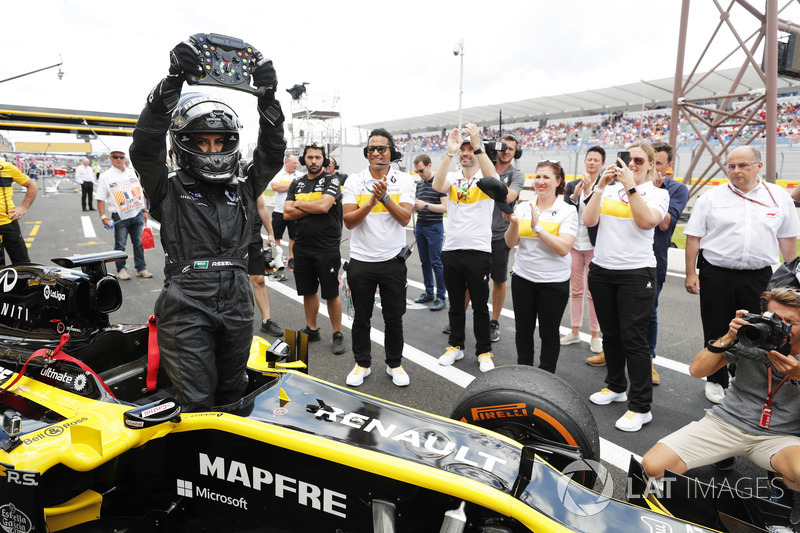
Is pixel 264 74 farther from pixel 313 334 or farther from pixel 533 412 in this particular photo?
pixel 313 334

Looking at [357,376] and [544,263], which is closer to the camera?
[544,263]

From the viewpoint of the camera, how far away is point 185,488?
199cm

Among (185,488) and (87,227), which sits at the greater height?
(87,227)

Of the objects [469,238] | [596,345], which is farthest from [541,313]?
[596,345]

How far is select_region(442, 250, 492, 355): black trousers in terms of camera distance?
4.30 meters

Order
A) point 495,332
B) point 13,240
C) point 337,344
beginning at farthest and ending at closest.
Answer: point 13,240 < point 495,332 < point 337,344

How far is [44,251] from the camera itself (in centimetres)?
994

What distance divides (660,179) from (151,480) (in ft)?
14.2

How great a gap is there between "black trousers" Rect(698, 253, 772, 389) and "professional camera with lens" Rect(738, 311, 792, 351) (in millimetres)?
1503

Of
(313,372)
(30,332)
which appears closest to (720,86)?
(313,372)

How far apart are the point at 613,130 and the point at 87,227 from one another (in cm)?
3096

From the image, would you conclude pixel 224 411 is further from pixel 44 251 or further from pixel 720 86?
pixel 720 86

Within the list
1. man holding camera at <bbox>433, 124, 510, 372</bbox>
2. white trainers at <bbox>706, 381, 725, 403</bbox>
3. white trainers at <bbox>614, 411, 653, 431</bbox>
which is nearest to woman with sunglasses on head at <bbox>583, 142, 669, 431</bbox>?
white trainers at <bbox>614, 411, 653, 431</bbox>

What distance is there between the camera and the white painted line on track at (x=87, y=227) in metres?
12.3
